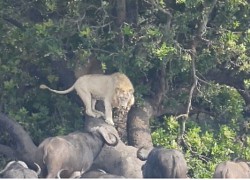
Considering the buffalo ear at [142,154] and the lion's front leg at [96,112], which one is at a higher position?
the lion's front leg at [96,112]

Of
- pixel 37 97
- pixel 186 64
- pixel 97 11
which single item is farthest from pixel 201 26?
pixel 37 97

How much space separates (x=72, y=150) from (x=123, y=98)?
1284 mm

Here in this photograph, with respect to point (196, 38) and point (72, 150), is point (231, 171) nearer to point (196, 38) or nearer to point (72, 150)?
point (72, 150)

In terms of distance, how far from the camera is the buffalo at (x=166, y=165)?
13391 mm

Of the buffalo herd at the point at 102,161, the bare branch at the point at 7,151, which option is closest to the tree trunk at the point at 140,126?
the buffalo herd at the point at 102,161

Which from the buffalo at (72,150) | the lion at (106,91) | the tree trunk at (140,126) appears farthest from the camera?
the tree trunk at (140,126)

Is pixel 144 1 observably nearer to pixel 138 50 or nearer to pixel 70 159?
pixel 138 50

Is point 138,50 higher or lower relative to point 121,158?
higher

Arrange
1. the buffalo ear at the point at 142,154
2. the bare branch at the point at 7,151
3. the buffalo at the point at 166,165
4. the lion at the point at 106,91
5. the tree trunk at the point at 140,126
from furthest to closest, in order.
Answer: the tree trunk at the point at 140,126 → the bare branch at the point at 7,151 → the lion at the point at 106,91 → the buffalo ear at the point at 142,154 → the buffalo at the point at 166,165

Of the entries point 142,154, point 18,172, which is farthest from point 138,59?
point 18,172

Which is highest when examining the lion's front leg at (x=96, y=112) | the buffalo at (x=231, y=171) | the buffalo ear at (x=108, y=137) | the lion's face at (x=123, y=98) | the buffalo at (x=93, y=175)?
the lion's face at (x=123, y=98)

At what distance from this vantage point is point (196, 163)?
1581cm

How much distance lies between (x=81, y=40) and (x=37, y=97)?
128 cm

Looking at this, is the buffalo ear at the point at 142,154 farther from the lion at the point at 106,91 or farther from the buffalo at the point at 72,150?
the lion at the point at 106,91
